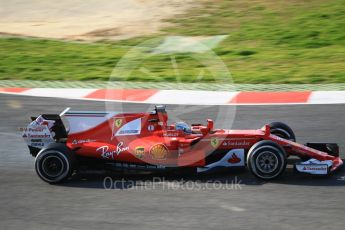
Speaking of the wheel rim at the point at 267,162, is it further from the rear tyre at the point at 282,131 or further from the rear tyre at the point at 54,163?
the rear tyre at the point at 54,163

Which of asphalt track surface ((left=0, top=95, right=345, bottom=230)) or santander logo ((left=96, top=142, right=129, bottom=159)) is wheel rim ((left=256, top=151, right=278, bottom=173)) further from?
santander logo ((left=96, top=142, right=129, bottom=159))

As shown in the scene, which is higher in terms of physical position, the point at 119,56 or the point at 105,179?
the point at 119,56

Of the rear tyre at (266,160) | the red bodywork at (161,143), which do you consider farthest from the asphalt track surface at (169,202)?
the red bodywork at (161,143)

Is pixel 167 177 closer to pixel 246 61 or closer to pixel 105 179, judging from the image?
pixel 105 179

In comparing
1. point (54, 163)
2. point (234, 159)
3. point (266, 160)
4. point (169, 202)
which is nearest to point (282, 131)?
point (234, 159)

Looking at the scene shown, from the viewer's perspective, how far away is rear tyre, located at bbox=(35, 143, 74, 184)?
357 inches

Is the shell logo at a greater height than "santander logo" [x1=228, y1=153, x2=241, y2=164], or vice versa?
the shell logo

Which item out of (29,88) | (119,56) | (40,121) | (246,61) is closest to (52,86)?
(29,88)

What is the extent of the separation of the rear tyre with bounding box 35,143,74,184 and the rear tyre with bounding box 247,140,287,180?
227 cm

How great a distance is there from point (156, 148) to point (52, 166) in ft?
4.40

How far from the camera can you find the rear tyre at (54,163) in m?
9.07

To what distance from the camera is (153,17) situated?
21.1 meters

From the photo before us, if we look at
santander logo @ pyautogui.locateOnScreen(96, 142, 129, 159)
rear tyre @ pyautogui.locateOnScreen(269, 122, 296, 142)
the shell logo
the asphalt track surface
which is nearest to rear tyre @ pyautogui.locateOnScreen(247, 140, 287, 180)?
the asphalt track surface

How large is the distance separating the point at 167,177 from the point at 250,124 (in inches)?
118
